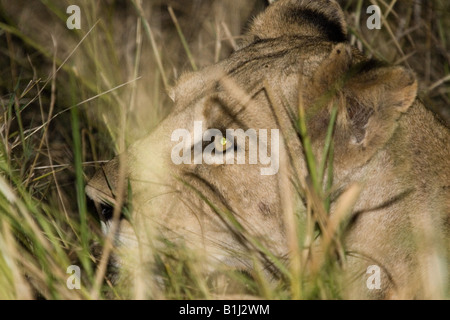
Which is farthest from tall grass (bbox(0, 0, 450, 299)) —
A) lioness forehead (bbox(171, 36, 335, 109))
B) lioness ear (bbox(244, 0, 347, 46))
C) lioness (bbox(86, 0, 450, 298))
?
lioness ear (bbox(244, 0, 347, 46))

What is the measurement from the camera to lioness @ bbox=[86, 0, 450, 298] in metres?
2.44

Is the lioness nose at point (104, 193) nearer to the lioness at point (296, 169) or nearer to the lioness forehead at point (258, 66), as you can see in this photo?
the lioness at point (296, 169)

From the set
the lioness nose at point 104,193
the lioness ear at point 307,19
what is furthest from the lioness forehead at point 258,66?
the lioness nose at point 104,193

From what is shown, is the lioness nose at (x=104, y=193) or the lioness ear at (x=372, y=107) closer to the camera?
the lioness ear at (x=372, y=107)

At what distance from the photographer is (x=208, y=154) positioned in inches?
107

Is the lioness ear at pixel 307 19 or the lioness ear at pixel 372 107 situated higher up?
the lioness ear at pixel 307 19

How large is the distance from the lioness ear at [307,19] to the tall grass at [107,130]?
820 mm

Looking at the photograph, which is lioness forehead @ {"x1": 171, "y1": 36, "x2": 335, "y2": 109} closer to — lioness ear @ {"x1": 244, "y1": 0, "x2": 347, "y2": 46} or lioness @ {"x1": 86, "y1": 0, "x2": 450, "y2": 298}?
lioness @ {"x1": 86, "y1": 0, "x2": 450, "y2": 298}

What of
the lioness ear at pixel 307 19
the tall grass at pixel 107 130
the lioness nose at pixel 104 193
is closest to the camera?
the tall grass at pixel 107 130

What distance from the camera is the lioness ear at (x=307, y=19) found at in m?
3.37

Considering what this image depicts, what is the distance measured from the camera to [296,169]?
2.59 metres

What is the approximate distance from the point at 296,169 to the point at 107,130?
71.8 inches

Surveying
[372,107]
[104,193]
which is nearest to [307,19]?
[372,107]

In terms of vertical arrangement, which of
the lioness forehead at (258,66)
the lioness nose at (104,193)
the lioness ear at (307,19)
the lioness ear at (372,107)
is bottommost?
the lioness nose at (104,193)
